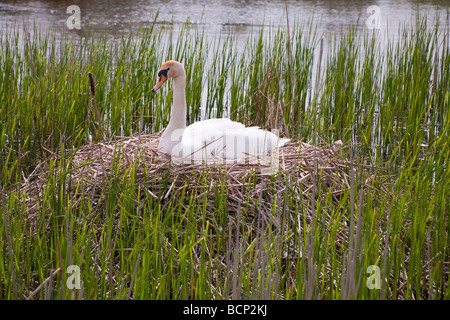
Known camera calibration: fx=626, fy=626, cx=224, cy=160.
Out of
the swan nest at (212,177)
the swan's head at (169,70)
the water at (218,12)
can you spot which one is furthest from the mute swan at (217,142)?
the water at (218,12)

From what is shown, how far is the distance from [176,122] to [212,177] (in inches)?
38.1

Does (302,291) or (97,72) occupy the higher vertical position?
(97,72)

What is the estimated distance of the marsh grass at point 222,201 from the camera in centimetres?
323

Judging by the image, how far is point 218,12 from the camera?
16.7 metres

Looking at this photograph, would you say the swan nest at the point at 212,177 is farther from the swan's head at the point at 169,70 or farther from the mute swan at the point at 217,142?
the swan's head at the point at 169,70

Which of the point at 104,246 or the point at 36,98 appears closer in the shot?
the point at 104,246

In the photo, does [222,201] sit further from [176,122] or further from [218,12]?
[218,12]

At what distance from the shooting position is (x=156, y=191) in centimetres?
459

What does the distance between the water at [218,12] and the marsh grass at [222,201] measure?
6.31m

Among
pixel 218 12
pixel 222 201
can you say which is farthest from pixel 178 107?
pixel 218 12

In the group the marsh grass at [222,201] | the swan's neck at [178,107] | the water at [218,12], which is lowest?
the marsh grass at [222,201]

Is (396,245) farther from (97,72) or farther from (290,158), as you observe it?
(97,72)
